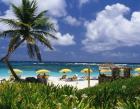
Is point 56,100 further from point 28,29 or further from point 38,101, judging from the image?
point 28,29

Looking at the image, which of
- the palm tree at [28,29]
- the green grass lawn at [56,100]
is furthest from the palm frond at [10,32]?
the green grass lawn at [56,100]

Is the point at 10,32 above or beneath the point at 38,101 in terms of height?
above

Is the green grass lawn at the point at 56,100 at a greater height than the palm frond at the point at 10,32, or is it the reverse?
the palm frond at the point at 10,32

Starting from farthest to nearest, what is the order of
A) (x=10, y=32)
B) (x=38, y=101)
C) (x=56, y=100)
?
(x=10, y=32)
(x=56, y=100)
(x=38, y=101)

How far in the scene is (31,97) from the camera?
9023 mm

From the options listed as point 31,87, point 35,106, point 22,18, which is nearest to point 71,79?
point 22,18

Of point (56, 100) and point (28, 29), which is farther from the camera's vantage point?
point (28, 29)

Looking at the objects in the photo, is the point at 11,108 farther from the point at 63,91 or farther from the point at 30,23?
the point at 30,23

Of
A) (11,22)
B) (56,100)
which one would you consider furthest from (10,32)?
(56,100)

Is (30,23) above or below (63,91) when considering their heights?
above

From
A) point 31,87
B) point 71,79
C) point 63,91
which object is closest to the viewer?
point 63,91

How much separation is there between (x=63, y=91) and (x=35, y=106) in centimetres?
243

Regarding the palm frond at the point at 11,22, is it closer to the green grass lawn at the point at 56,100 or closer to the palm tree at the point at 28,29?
the palm tree at the point at 28,29

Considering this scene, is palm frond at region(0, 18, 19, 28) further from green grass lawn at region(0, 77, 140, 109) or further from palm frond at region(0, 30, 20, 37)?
green grass lawn at region(0, 77, 140, 109)
